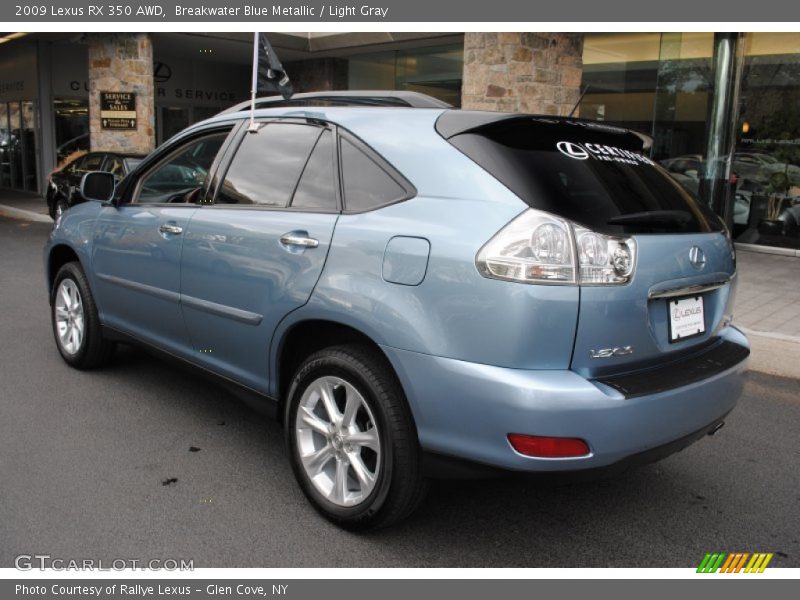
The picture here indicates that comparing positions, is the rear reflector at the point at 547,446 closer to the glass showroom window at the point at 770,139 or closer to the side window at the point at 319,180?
the side window at the point at 319,180

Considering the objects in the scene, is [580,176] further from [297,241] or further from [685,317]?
[297,241]

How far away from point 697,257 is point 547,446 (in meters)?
1.06

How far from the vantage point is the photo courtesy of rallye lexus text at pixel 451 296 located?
98.0 inches

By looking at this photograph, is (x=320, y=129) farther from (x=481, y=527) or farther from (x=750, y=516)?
(x=750, y=516)

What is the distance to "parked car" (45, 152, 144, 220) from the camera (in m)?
13.4

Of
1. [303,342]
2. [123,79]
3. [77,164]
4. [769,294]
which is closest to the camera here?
[303,342]

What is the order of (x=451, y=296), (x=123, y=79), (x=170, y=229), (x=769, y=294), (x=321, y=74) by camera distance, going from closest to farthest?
1. (x=451, y=296)
2. (x=170, y=229)
3. (x=769, y=294)
4. (x=123, y=79)
5. (x=321, y=74)

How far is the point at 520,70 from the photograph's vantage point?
11711 millimetres

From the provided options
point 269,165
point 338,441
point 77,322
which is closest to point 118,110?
point 77,322

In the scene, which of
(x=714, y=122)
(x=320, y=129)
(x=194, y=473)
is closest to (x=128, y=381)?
(x=194, y=473)

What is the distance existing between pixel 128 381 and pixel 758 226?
10542 mm

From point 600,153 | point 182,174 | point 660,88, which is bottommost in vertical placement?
point 182,174

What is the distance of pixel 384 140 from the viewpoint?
3.05 meters

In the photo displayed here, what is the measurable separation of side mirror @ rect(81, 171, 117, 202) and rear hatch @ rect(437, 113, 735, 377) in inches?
109
